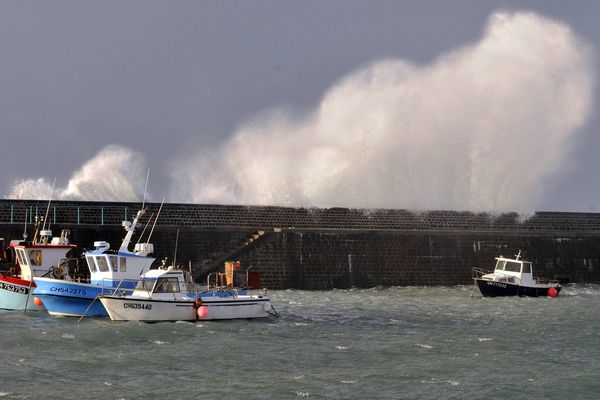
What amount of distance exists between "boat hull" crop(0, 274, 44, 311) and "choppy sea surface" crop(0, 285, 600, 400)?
81 centimetres

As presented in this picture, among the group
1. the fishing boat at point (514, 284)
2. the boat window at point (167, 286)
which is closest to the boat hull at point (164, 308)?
the boat window at point (167, 286)

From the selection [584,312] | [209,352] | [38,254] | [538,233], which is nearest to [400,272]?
[538,233]

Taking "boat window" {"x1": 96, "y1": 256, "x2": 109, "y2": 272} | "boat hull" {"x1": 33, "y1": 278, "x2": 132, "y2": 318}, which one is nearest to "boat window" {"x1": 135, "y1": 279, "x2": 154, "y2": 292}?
"boat hull" {"x1": 33, "y1": 278, "x2": 132, "y2": 318}

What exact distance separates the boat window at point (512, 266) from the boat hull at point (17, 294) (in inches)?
765

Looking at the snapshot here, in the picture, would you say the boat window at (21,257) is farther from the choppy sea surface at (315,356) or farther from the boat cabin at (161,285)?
the boat cabin at (161,285)

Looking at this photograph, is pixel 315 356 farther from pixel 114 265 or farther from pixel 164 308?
pixel 114 265

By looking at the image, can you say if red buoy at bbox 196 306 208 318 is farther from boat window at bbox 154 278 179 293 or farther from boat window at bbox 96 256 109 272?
boat window at bbox 96 256 109 272

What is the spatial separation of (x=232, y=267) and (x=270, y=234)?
37.8 ft

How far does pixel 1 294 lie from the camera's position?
88.3 ft

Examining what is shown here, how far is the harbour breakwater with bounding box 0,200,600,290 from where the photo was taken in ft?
116

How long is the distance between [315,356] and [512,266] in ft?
60.9

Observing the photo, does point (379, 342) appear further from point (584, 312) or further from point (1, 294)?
point (1, 294)

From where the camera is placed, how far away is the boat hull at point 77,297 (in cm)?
2453

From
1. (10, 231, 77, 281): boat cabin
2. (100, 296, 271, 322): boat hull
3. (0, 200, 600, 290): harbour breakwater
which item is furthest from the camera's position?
(0, 200, 600, 290): harbour breakwater
